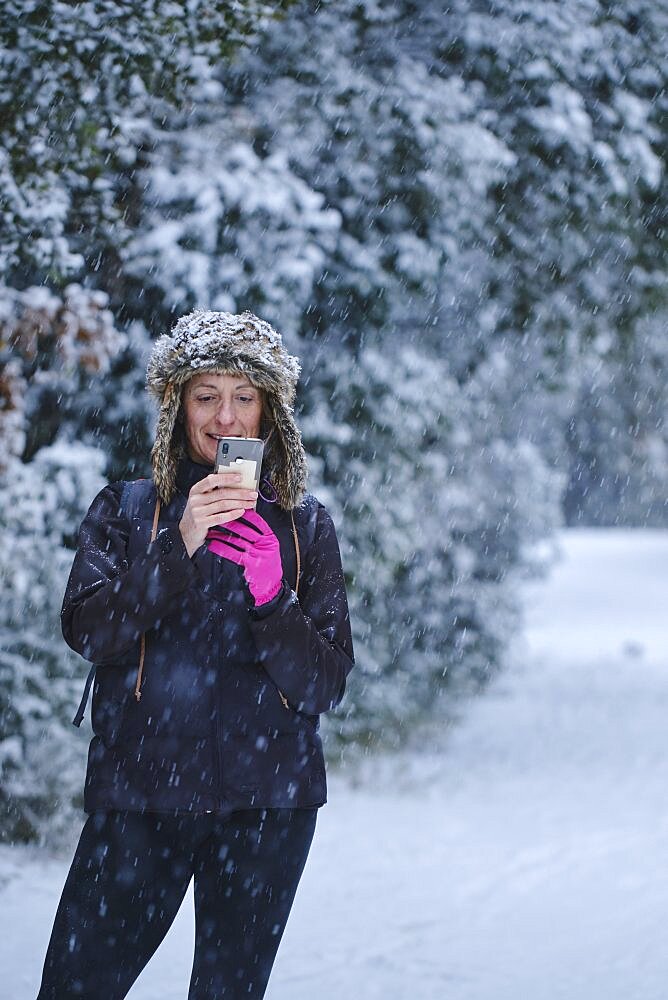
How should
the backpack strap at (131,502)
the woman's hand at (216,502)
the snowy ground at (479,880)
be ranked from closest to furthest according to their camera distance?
1. the woman's hand at (216,502)
2. the backpack strap at (131,502)
3. the snowy ground at (479,880)

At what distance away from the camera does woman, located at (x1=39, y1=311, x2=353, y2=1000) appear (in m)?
2.21

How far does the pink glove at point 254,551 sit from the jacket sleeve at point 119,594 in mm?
80

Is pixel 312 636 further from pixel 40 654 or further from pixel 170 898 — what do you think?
pixel 40 654

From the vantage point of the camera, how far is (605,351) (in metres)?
8.95

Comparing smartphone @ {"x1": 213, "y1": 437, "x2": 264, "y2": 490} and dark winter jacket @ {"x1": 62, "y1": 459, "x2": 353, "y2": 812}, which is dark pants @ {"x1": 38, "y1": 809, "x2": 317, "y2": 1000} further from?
smartphone @ {"x1": 213, "y1": 437, "x2": 264, "y2": 490}

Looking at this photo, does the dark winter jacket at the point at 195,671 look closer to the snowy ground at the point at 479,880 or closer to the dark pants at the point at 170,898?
the dark pants at the point at 170,898

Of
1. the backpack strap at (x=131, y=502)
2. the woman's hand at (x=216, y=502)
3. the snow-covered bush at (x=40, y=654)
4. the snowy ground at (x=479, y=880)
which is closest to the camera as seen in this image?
the woman's hand at (x=216, y=502)

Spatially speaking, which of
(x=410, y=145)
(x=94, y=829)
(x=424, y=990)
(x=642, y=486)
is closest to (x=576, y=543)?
(x=642, y=486)

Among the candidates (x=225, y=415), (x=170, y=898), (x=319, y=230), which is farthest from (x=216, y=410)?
(x=319, y=230)

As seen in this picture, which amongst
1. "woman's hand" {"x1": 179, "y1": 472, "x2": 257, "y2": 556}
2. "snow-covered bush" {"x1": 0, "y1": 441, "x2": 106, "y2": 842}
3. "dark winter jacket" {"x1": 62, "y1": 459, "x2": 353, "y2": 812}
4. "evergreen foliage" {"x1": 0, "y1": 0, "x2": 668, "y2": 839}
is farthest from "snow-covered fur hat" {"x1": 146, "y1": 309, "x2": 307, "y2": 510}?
"snow-covered bush" {"x1": 0, "y1": 441, "x2": 106, "y2": 842}

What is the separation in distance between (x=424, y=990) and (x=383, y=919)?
111 centimetres

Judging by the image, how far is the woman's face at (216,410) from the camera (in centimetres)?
241

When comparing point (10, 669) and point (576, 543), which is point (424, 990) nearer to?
point (10, 669)

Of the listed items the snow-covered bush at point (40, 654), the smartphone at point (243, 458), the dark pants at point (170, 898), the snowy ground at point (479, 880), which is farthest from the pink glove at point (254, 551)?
the snow-covered bush at point (40, 654)
